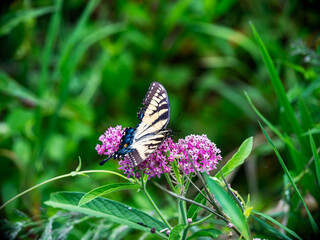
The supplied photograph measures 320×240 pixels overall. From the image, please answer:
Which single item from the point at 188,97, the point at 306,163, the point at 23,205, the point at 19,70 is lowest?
the point at 306,163

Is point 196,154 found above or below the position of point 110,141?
below

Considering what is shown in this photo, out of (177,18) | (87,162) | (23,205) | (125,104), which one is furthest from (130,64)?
(23,205)

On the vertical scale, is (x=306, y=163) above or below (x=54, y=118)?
below

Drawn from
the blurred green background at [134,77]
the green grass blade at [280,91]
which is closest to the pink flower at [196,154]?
the green grass blade at [280,91]

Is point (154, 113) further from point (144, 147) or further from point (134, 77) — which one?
point (134, 77)

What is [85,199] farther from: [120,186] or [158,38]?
[158,38]

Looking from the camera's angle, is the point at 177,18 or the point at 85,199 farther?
the point at 177,18

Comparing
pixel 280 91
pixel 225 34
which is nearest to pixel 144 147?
pixel 280 91

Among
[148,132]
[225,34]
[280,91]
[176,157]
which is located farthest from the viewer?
[225,34]
